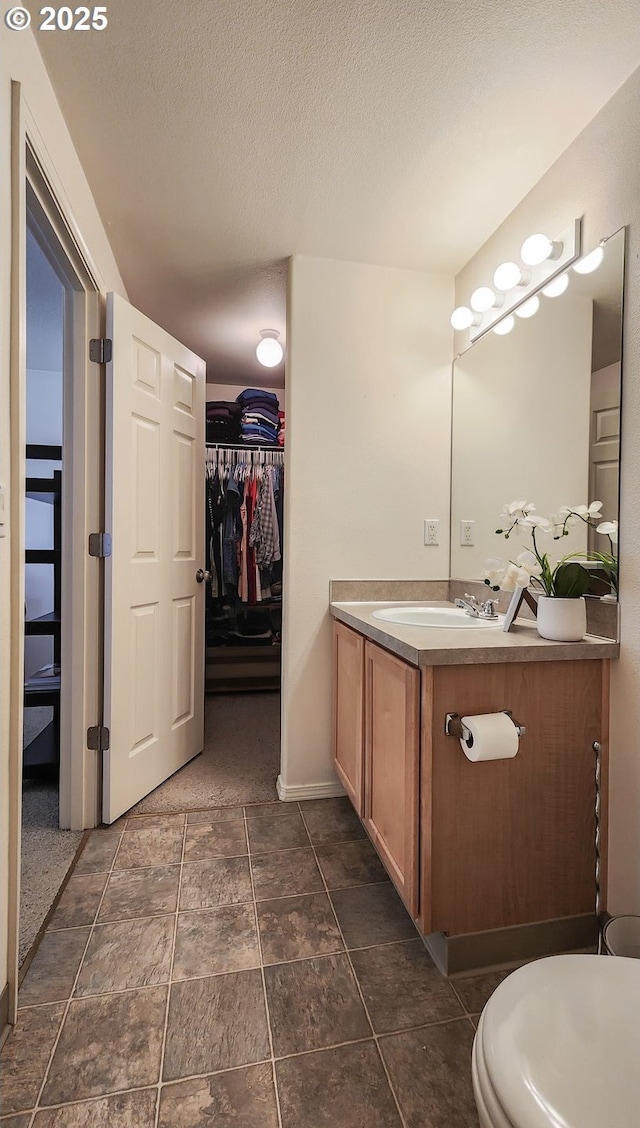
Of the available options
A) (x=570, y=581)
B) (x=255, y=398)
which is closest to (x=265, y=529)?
(x=255, y=398)

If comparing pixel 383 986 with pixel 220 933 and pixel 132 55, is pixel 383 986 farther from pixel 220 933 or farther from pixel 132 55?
pixel 132 55

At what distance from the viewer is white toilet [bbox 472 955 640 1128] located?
0.57m

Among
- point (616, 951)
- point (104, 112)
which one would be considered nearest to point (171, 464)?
point (104, 112)

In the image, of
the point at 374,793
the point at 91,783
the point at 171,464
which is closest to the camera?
the point at 374,793

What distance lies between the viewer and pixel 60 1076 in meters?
0.99

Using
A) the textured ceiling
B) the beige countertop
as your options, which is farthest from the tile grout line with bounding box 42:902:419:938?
the textured ceiling

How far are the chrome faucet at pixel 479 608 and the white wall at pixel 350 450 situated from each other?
38 centimetres

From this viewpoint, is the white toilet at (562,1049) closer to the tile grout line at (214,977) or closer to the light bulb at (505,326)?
the tile grout line at (214,977)

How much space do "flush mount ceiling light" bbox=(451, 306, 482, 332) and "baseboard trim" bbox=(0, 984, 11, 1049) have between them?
A: 2.43 m

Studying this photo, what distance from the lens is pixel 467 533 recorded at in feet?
6.92

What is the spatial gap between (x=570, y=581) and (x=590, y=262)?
91 cm

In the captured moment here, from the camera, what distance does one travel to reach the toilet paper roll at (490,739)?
3.75 feet

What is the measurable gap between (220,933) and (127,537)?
134cm

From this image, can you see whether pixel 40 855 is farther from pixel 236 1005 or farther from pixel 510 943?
pixel 510 943
